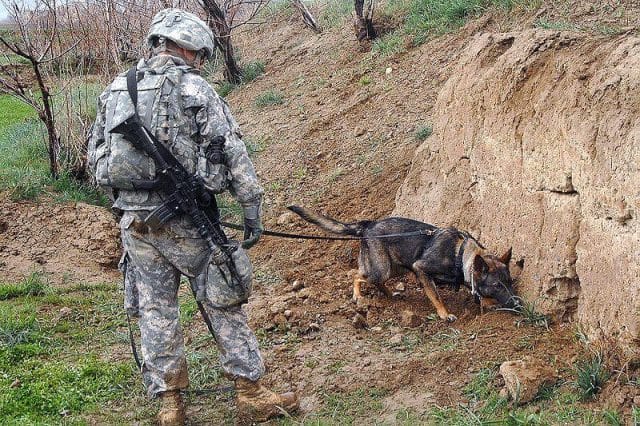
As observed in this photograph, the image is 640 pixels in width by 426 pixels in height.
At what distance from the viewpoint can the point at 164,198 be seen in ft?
15.2

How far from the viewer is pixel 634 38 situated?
5324 millimetres

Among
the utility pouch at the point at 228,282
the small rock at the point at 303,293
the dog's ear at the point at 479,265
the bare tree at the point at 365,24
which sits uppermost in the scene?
the bare tree at the point at 365,24

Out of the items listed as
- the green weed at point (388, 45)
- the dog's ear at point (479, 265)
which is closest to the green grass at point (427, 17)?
the green weed at point (388, 45)

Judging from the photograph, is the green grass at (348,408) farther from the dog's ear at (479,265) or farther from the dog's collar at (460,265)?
the dog's collar at (460,265)

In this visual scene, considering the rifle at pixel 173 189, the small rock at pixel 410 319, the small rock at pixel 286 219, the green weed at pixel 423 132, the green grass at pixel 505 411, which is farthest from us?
the green weed at pixel 423 132

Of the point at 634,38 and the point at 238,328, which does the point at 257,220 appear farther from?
the point at 634,38

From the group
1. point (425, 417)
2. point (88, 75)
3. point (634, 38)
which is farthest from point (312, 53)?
point (425, 417)

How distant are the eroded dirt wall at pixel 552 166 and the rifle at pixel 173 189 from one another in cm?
222

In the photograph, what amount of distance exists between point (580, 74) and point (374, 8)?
25.9 feet

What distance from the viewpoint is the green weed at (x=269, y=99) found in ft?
41.3

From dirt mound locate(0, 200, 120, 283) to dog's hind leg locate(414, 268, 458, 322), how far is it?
3392mm

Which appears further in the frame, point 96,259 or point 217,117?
point 96,259

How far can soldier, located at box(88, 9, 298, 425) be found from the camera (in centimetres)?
458

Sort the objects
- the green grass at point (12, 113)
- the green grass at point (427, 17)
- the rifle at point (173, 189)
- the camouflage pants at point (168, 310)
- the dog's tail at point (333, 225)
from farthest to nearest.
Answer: the green grass at point (12, 113) < the green grass at point (427, 17) < the dog's tail at point (333, 225) < the camouflage pants at point (168, 310) < the rifle at point (173, 189)
